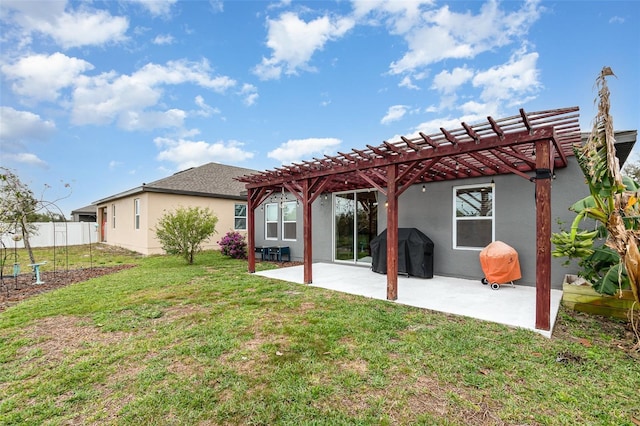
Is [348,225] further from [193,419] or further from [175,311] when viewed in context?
[193,419]

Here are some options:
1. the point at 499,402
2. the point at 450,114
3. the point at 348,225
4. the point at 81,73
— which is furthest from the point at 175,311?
the point at 450,114

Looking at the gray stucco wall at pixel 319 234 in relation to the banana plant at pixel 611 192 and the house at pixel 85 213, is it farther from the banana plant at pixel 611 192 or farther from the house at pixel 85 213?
the house at pixel 85 213

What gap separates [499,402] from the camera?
2248mm

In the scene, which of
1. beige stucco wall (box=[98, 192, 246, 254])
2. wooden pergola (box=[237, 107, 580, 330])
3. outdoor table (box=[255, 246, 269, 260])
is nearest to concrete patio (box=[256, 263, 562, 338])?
wooden pergola (box=[237, 107, 580, 330])

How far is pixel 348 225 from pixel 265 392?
727cm

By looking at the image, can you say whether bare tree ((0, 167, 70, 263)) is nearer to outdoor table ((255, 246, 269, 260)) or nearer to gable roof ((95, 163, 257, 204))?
gable roof ((95, 163, 257, 204))

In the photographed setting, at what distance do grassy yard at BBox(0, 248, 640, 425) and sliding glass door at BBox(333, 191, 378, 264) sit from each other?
14.1 feet

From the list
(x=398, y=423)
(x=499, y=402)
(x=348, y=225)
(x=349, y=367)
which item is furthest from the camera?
(x=348, y=225)

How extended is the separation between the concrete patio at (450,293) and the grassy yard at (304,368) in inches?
14.4

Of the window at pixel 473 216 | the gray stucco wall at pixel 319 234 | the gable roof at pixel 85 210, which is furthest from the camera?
the gable roof at pixel 85 210

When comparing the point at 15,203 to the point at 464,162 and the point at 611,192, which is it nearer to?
the point at 464,162

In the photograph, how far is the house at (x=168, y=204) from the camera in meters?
12.7

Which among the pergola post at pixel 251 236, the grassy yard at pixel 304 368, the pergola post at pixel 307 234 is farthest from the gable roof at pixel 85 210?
the pergola post at pixel 307 234

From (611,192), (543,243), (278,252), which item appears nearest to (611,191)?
(611,192)
